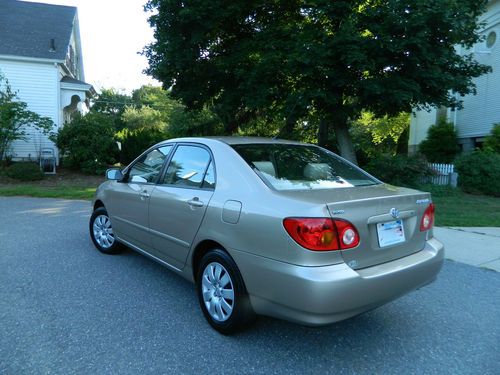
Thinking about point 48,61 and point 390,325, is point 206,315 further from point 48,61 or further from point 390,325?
point 48,61

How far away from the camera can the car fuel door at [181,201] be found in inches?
137

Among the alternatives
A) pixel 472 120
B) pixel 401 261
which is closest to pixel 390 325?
pixel 401 261

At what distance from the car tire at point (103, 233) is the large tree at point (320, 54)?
6.79 metres

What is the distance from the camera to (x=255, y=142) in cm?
384

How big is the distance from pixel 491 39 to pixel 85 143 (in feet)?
57.6

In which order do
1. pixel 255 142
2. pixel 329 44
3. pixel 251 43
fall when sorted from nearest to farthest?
pixel 255 142 → pixel 329 44 → pixel 251 43

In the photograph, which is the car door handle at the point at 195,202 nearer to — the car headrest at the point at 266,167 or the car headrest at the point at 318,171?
the car headrest at the point at 266,167

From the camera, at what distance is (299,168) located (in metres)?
3.54

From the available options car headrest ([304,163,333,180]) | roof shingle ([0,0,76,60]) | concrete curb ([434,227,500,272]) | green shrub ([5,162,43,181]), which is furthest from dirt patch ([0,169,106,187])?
car headrest ([304,163,333,180])

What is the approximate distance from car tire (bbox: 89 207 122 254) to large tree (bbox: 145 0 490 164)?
22.3ft

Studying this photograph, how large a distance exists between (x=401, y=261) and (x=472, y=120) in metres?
17.3

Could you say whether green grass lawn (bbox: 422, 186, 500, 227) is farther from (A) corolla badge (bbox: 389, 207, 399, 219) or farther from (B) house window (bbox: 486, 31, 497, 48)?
(B) house window (bbox: 486, 31, 497, 48)

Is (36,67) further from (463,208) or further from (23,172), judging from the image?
(463,208)

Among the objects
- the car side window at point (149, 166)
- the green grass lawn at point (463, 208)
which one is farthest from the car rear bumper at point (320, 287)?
the green grass lawn at point (463, 208)
